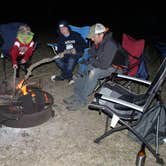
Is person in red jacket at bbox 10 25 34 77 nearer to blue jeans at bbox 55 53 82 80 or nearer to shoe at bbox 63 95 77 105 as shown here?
blue jeans at bbox 55 53 82 80

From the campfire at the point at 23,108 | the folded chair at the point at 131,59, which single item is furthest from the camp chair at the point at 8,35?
the folded chair at the point at 131,59

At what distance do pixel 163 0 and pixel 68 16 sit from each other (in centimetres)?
666

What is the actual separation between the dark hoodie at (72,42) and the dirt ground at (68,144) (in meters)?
1.43

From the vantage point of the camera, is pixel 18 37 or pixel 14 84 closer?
pixel 14 84

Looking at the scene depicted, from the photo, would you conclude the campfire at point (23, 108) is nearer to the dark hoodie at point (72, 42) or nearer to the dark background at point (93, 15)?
the dark hoodie at point (72, 42)

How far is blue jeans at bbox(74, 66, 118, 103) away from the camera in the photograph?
485 cm

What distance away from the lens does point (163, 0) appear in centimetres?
1631

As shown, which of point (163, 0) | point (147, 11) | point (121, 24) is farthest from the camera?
point (163, 0)

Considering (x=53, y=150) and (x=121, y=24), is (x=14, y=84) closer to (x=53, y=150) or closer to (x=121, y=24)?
(x=53, y=150)

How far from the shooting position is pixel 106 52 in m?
4.67

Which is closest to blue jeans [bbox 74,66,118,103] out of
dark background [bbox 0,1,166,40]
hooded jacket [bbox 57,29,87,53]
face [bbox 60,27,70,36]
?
hooded jacket [bbox 57,29,87,53]

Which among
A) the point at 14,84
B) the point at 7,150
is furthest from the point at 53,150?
the point at 14,84

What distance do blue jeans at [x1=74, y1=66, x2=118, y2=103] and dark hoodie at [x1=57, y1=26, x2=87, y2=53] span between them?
809 millimetres

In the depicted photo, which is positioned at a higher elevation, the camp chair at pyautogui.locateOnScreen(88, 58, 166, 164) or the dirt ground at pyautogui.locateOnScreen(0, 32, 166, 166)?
the camp chair at pyautogui.locateOnScreen(88, 58, 166, 164)
